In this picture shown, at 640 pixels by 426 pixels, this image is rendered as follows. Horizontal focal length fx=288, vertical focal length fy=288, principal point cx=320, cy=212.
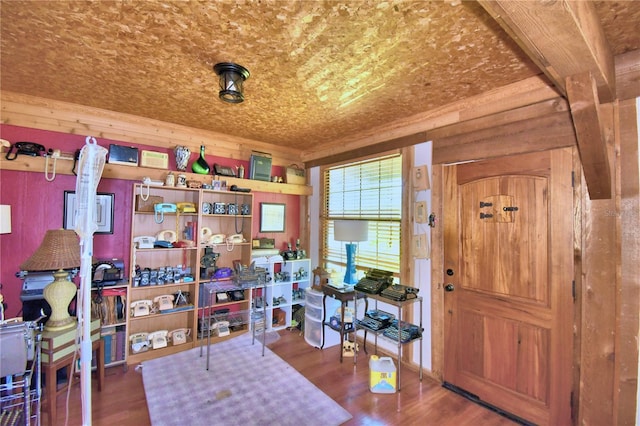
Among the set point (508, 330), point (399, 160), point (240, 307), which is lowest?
point (240, 307)

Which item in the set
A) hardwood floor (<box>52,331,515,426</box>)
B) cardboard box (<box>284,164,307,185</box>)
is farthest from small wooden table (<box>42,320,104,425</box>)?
cardboard box (<box>284,164,307,185</box>)

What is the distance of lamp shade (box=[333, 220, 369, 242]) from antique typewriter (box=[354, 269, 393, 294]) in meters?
0.42

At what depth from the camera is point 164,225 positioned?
3.52 m

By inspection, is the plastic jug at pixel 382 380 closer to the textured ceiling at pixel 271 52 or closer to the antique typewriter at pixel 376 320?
the antique typewriter at pixel 376 320

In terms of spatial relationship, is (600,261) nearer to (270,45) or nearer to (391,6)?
(391,6)

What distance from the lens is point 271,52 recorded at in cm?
194

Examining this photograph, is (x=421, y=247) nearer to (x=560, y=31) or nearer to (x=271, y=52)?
(x=560, y=31)

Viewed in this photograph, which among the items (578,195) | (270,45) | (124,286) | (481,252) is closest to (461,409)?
(481,252)

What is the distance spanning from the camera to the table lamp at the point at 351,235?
10.9 ft

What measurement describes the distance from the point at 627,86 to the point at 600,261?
114 centimetres

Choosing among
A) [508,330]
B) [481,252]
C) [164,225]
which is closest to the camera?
[508,330]

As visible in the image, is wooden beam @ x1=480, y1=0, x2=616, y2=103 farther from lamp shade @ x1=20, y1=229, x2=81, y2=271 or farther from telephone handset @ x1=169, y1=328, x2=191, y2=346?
telephone handset @ x1=169, y1=328, x2=191, y2=346

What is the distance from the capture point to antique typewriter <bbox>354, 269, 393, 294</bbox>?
2988 millimetres

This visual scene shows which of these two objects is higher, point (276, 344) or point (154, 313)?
point (154, 313)
